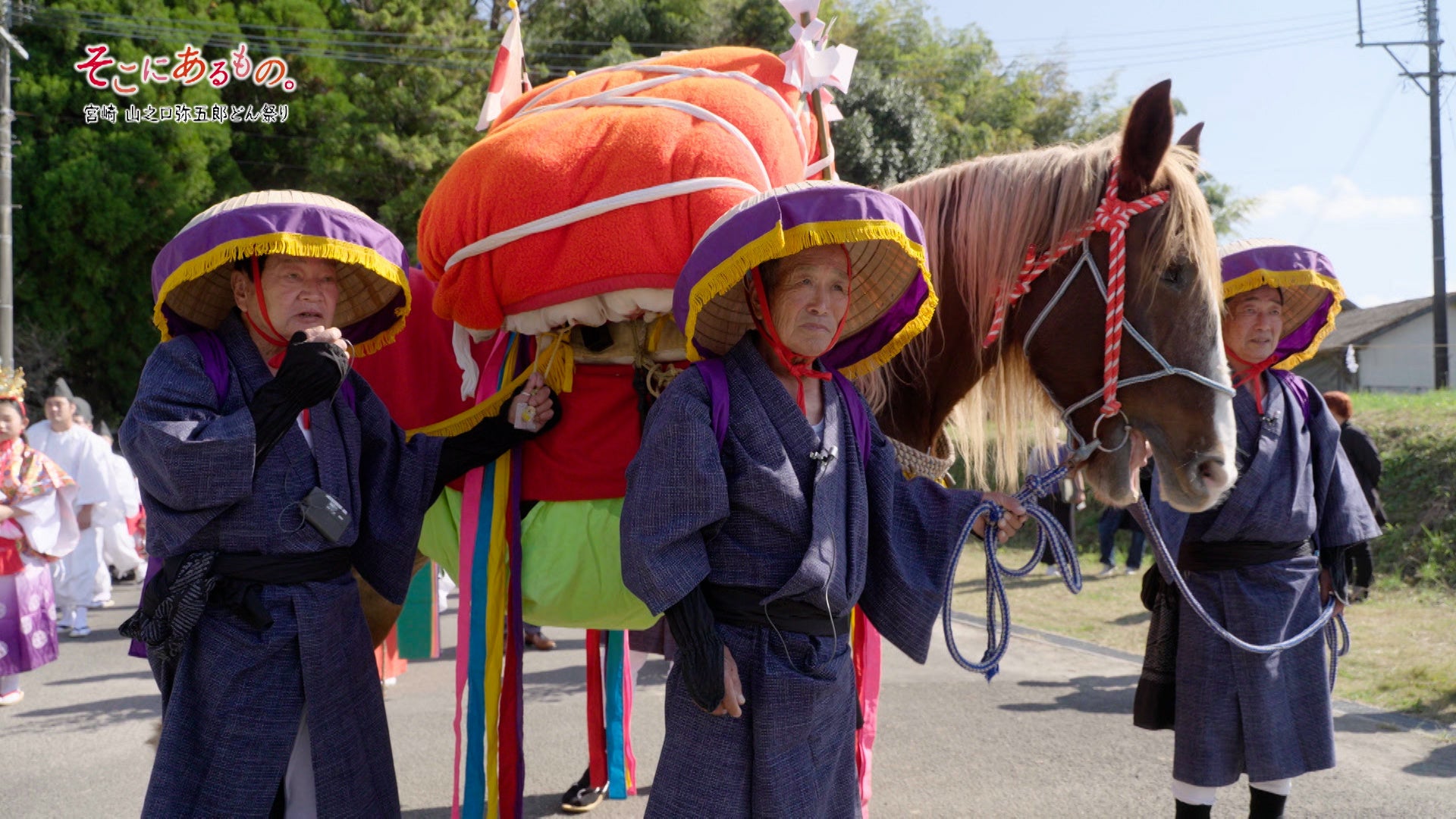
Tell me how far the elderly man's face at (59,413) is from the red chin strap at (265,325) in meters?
7.11

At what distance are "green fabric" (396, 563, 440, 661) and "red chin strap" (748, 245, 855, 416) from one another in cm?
165

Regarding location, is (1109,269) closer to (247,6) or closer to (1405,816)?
(1405,816)

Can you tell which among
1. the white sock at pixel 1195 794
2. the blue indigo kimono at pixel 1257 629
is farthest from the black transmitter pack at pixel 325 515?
the white sock at pixel 1195 794

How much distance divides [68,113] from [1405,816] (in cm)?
1983

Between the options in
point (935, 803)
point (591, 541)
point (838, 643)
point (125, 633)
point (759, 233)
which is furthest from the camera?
point (935, 803)

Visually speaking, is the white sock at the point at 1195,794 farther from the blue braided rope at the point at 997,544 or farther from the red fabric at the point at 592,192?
the red fabric at the point at 592,192

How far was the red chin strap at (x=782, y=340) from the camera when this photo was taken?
208 cm

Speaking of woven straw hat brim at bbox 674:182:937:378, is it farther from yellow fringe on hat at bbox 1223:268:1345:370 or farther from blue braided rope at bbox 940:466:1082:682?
yellow fringe on hat at bbox 1223:268:1345:370

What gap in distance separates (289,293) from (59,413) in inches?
287

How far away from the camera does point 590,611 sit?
8.24ft

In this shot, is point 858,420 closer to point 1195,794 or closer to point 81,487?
point 1195,794

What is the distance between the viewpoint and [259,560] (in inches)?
84.7

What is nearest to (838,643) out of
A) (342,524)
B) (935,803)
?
(342,524)

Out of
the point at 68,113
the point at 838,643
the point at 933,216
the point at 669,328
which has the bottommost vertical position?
the point at 838,643
